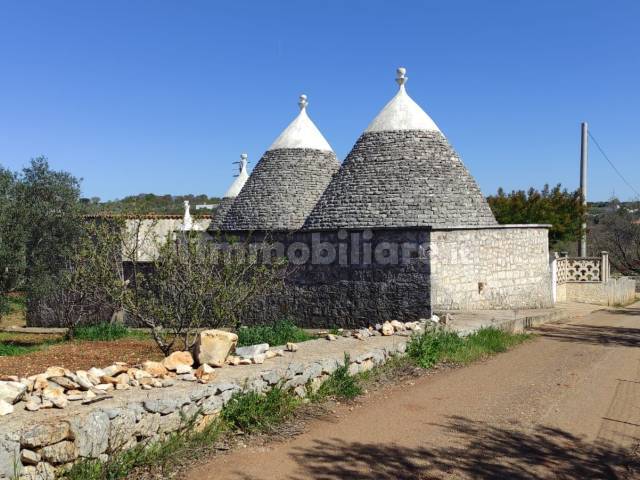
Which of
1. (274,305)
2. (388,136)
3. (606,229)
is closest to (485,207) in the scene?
(388,136)

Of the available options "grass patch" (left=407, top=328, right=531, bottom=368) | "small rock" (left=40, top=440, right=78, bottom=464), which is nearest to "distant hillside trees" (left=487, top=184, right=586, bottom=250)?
"grass patch" (left=407, top=328, right=531, bottom=368)

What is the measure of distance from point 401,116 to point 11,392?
11.5m

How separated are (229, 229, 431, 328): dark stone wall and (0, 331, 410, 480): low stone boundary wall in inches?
227

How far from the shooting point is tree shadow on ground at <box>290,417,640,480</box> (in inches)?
165

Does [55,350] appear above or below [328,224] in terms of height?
below

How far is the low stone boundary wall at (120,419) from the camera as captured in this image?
370cm

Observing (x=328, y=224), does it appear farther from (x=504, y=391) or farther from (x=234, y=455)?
(x=234, y=455)

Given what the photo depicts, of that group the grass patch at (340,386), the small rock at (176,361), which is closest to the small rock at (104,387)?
the small rock at (176,361)

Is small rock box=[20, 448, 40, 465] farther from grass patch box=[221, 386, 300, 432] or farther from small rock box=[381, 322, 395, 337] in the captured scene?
small rock box=[381, 322, 395, 337]

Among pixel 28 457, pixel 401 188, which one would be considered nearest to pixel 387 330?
pixel 401 188

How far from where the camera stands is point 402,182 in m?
13.2

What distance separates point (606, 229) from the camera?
3594cm

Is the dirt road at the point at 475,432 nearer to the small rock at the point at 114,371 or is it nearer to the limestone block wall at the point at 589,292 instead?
the small rock at the point at 114,371

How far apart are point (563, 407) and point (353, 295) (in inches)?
269
